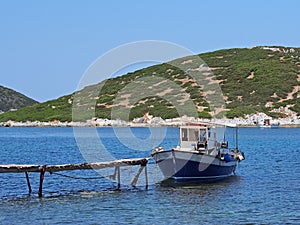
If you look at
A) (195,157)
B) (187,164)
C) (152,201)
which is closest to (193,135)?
(195,157)

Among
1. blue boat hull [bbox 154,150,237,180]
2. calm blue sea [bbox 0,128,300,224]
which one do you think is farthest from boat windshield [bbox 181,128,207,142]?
calm blue sea [bbox 0,128,300,224]

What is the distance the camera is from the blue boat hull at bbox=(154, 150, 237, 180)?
137 ft

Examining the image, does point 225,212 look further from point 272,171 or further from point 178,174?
point 272,171

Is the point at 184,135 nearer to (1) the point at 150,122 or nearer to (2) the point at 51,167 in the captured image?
(2) the point at 51,167

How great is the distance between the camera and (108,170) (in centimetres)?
5178

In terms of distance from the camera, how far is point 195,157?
41906 millimetres

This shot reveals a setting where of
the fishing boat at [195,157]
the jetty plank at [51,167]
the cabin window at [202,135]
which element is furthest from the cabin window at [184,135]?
the jetty plank at [51,167]

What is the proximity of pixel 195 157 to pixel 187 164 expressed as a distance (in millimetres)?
762

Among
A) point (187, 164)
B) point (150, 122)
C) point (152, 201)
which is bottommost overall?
point (152, 201)

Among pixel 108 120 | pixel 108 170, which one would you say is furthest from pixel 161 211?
pixel 108 120

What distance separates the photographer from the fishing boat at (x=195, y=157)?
41906 millimetres

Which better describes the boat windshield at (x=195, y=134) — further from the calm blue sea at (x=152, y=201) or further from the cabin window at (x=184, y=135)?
the calm blue sea at (x=152, y=201)

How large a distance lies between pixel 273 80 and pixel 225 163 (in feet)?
477

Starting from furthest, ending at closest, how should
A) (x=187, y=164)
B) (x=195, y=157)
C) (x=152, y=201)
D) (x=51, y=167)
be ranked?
(x=187, y=164) < (x=195, y=157) < (x=51, y=167) < (x=152, y=201)
